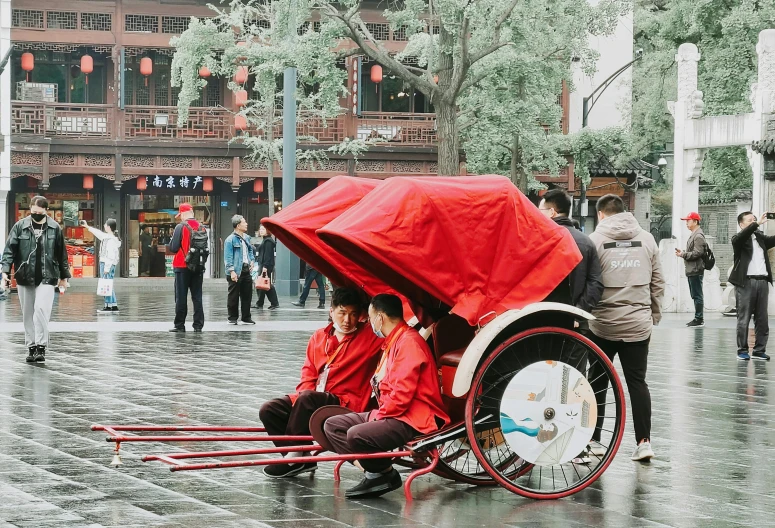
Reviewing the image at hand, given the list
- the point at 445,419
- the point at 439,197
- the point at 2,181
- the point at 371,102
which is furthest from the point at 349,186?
the point at 371,102

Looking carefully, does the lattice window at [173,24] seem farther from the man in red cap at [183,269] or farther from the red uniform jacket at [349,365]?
the red uniform jacket at [349,365]

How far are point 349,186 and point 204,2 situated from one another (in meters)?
30.9

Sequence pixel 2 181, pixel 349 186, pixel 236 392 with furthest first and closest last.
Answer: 1. pixel 2 181
2. pixel 236 392
3. pixel 349 186

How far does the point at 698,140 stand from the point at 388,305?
762 inches

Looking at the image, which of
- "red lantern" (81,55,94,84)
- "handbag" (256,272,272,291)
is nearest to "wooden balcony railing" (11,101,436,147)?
"red lantern" (81,55,94,84)

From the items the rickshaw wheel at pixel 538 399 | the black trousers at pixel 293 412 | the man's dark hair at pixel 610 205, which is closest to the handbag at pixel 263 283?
the man's dark hair at pixel 610 205

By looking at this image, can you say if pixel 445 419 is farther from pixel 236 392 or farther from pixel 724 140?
pixel 724 140

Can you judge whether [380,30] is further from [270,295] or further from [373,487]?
[373,487]

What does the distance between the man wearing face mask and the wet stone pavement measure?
0.37m

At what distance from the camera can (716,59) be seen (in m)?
33.1

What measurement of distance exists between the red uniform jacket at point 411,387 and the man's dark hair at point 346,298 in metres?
0.60

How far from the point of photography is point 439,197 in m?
6.86

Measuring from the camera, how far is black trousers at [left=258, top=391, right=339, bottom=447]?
7.29 m

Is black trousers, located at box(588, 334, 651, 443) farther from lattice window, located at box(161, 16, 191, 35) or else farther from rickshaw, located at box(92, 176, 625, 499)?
lattice window, located at box(161, 16, 191, 35)
